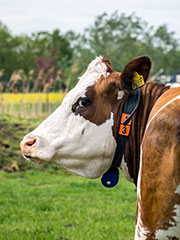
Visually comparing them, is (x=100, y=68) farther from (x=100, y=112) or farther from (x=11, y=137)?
(x=11, y=137)

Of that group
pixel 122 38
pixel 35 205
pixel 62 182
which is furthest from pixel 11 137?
pixel 122 38

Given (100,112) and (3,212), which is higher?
(100,112)

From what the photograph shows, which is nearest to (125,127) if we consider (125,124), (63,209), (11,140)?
(125,124)

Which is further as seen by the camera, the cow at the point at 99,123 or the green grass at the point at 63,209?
the green grass at the point at 63,209

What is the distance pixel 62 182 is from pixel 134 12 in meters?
26.3

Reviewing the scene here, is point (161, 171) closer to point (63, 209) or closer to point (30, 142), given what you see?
point (30, 142)

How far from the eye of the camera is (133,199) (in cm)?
761

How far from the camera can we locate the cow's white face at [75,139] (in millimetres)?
2672

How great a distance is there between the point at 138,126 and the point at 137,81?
28cm

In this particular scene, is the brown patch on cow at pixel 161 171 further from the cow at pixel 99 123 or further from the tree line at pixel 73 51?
the tree line at pixel 73 51

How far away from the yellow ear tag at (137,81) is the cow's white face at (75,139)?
0.23m

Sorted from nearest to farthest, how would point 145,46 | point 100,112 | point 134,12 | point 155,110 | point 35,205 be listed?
Answer: 1. point 155,110
2. point 100,112
3. point 35,205
4. point 134,12
5. point 145,46

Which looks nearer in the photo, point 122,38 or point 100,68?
point 100,68

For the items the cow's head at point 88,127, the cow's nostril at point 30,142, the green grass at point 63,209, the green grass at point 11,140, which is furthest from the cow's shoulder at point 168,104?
the green grass at point 11,140
